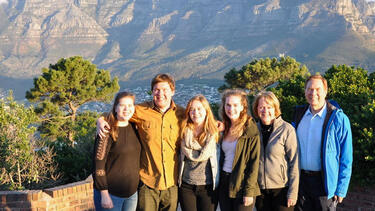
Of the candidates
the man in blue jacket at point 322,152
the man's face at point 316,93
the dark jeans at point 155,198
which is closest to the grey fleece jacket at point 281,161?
the man in blue jacket at point 322,152

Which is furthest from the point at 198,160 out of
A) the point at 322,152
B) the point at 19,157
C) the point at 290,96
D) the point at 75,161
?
the point at 290,96

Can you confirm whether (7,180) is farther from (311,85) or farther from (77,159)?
(311,85)

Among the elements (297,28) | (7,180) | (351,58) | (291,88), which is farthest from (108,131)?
(297,28)

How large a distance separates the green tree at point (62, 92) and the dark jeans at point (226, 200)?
1742 cm

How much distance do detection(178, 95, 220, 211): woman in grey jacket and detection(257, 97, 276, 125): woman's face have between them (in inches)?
18.1

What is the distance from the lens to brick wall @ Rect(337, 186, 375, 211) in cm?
514

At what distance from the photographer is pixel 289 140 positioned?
3227 millimetres

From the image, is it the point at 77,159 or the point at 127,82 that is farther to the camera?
the point at 127,82

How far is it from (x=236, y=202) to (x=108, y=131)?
1334 mm

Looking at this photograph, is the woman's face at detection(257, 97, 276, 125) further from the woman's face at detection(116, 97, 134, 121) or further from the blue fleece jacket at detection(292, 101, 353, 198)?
the woman's face at detection(116, 97, 134, 121)

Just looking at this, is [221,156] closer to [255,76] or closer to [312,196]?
[312,196]

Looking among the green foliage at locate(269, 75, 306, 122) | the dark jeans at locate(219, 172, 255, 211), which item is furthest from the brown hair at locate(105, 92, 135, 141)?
the green foliage at locate(269, 75, 306, 122)

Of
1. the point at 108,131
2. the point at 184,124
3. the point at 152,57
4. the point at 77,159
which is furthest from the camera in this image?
the point at 152,57

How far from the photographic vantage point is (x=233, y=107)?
3309 mm
